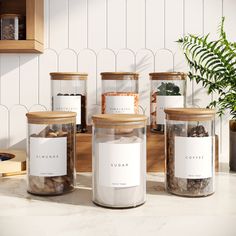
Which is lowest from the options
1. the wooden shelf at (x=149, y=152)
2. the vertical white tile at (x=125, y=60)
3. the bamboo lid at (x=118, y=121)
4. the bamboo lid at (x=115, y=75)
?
the wooden shelf at (x=149, y=152)

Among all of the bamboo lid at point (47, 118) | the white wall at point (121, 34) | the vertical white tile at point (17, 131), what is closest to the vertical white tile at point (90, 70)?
the white wall at point (121, 34)

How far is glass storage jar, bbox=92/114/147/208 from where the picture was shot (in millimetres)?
833

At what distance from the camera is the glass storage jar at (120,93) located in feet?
3.71

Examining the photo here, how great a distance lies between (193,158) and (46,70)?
0.70 meters

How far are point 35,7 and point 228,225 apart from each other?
2.80ft

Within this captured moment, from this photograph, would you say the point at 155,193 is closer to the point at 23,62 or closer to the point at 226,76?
the point at 226,76

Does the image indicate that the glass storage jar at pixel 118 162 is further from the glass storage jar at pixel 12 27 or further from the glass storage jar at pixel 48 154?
the glass storage jar at pixel 12 27

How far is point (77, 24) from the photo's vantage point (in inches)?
54.7

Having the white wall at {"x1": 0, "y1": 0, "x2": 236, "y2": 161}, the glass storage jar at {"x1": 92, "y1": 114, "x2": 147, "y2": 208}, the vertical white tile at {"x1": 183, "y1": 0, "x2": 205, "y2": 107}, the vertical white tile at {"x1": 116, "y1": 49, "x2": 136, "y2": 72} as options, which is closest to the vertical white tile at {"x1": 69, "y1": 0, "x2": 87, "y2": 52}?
the white wall at {"x1": 0, "y1": 0, "x2": 236, "y2": 161}

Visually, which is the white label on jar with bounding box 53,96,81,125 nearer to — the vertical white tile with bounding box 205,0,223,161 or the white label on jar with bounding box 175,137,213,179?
the white label on jar with bounding box 175,137,213,179

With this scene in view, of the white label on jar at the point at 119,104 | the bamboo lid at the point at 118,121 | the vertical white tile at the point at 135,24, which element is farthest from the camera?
the vertical white tile at the point at 135,24

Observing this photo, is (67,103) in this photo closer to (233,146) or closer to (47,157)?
(47,157)

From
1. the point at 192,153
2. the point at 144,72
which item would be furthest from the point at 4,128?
the point at 192,153

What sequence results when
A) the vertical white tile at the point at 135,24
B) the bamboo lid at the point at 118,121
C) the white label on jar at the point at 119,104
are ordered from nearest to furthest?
the bamboo lid at the point at 118,121, the white label on jar at the point at 119,104, the vertical white tile at the point at 135,24
